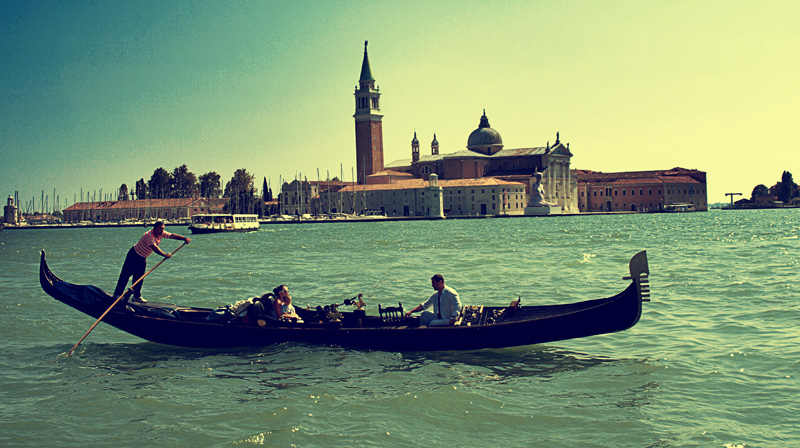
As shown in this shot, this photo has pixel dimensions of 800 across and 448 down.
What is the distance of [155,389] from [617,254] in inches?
846

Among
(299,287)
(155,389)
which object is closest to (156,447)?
(155,389)

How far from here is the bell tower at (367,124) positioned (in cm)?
9344

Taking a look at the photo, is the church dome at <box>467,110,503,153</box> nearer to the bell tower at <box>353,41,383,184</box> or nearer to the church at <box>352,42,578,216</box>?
the church at <box>352,42,578,216</box>

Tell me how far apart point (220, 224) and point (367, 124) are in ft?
101

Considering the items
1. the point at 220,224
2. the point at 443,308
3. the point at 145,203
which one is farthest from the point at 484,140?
the point at 443,308

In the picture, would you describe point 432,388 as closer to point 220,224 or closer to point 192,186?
point 220,224

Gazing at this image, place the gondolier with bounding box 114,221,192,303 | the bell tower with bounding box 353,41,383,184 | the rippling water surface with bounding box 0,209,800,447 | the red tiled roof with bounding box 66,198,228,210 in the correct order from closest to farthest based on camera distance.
→ the rippling water surface with bounding box 0,209,800,447 → the gondolier with bounding box 114,221,192,303 → the bell tower with bounding box 353,41,383,184 → the red tiled roof with bounding box 66,198,228,210

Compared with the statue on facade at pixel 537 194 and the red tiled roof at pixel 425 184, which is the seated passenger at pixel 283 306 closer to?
the red tiled roof at pixel 425 184

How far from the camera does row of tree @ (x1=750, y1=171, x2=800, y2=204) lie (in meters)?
116

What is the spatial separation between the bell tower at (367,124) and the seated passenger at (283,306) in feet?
275

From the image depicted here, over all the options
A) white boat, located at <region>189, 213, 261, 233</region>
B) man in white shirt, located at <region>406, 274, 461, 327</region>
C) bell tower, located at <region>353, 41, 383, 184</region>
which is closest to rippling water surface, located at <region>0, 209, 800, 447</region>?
man in white shirt, located at <region>406, 274, 461, 327</region>

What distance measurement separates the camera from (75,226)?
104 metres

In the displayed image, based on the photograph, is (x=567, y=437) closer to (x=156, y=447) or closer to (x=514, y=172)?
(x=156, y=447)

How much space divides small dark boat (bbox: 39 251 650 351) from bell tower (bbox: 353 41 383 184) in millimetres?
83458
